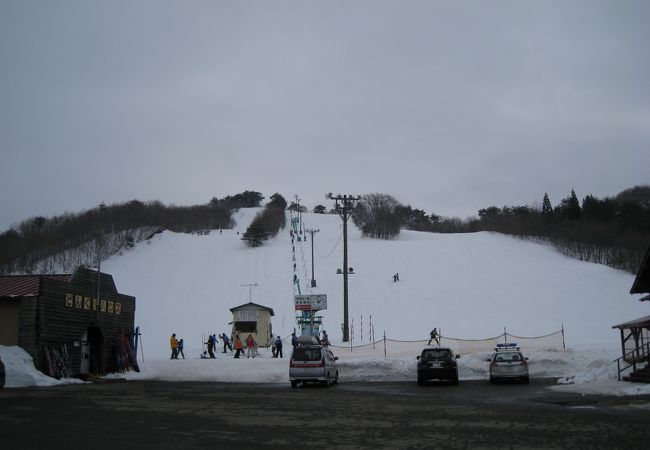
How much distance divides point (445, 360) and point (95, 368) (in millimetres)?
18183

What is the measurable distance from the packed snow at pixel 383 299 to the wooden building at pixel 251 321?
1.87 metres

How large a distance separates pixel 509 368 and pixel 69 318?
2042 cm

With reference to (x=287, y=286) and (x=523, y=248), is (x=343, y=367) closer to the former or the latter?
(x=287, y=286)

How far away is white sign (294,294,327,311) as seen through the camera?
4197cm

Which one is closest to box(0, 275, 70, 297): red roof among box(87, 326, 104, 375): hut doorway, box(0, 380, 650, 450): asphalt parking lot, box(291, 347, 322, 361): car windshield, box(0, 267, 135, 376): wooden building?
box(0, 267, 135, 376): wooden building

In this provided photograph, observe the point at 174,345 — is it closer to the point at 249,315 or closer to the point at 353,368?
the point at 249,315

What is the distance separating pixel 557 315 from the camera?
175 feet

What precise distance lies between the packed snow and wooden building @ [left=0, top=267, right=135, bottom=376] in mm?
1247

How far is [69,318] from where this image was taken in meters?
29.4

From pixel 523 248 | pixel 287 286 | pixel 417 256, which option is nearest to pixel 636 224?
pixel 523 248

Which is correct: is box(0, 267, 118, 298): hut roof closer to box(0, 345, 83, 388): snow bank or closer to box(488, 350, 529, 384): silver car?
box(0, 345, 83, 388): snow bank

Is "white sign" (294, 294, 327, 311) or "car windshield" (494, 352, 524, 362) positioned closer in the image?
"car windshield" (494, 352, 524, 362)

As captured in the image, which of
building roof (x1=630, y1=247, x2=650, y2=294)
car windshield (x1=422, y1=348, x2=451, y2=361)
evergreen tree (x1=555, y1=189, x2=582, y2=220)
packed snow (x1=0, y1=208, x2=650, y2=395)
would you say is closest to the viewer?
building roof (x1=630, y1=247, x2=650, y2=294)

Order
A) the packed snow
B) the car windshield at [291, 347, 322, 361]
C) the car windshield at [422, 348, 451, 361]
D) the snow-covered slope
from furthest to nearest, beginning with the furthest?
the snow-covered slope → the packed snow → the car windshield at [422, 348, 451, 361] → the car windshield at [291, 347, 322, 361]
